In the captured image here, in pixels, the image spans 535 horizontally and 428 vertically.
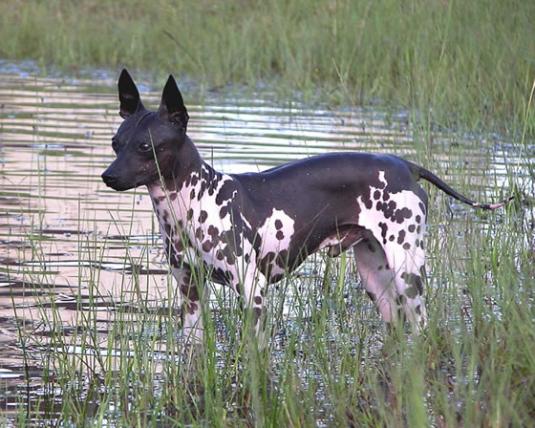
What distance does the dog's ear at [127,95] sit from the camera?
6020mm

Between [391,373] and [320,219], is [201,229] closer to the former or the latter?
[320,219]

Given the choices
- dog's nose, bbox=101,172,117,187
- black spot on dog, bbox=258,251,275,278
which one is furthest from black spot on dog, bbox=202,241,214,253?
dog's nose, bbox=101,172,117,187

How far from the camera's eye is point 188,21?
58.7 ft

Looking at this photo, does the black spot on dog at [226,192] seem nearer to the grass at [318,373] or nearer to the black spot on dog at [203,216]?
the black spot on dog at [203,216]

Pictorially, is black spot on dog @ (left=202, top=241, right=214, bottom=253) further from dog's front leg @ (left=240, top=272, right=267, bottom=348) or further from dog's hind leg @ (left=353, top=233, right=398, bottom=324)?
dog's hind leg @ (left=353, top=233, right=398, bottom=324)

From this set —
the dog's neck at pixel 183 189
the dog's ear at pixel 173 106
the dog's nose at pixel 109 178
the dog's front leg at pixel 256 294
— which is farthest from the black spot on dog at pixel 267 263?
the dog's nose at pixel 109 178

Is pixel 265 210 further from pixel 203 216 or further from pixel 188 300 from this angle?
pixel 188 300

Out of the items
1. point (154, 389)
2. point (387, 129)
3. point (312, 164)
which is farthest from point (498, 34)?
point (154, 389)

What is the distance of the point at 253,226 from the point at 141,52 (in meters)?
11.9

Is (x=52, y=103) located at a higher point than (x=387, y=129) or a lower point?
higher

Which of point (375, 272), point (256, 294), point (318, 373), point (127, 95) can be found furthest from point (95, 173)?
point (318, 373)

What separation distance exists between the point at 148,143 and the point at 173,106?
8.4 inches

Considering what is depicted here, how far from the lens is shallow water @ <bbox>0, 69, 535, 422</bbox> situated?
6.41 m

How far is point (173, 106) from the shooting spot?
19.4 ft
